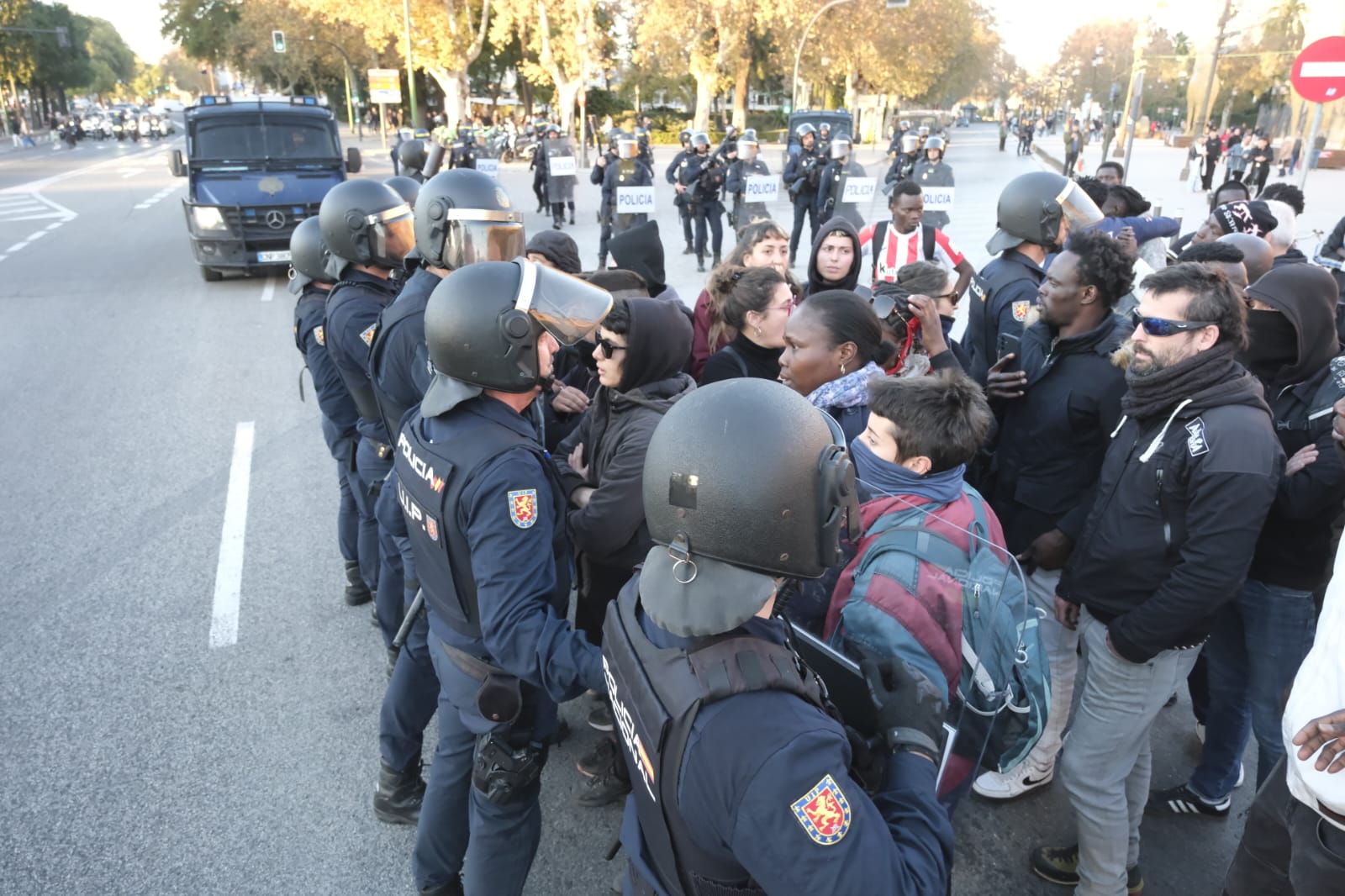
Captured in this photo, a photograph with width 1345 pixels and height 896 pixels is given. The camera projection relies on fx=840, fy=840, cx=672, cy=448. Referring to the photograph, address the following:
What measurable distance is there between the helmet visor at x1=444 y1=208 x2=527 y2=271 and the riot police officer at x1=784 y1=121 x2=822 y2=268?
9.67 metres

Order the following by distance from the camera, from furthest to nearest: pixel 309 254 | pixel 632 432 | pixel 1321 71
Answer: pixel 1321 71 < pixel 309 254 < pixel 632 432

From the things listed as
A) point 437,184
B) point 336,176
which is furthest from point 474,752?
point 336,176

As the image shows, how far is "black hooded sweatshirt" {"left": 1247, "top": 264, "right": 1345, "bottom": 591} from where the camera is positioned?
8.55ft

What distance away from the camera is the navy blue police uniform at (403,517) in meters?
2.93

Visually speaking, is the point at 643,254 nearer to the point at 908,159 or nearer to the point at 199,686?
the point at 199,686

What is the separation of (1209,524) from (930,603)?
982 mm

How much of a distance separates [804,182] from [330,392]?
10.7 m

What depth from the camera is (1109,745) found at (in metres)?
2.59

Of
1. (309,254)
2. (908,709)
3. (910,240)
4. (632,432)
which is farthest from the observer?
(910,240)

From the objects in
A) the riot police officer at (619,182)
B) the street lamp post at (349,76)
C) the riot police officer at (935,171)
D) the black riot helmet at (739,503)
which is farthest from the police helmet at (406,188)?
the street lamp post at (349,76)

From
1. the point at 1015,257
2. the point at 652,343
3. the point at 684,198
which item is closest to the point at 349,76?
the point at 684,198

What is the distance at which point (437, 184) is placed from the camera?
398 cm

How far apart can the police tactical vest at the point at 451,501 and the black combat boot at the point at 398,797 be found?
3.18ft

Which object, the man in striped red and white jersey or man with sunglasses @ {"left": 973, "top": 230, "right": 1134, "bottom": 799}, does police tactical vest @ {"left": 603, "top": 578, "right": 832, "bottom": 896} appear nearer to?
man with sunglasses @ {"left": 973, "top": 230, "right": 1134, "bottom": 799}
